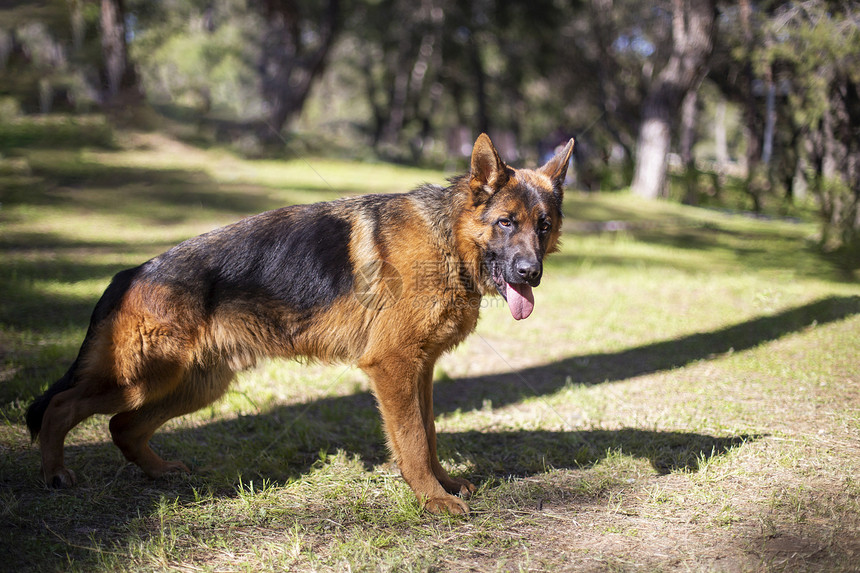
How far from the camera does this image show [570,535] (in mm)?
3525

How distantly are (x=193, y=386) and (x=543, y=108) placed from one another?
39.3m

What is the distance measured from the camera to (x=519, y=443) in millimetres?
5035

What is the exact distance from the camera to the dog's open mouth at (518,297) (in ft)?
13.1

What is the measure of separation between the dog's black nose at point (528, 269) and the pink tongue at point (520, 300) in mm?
166

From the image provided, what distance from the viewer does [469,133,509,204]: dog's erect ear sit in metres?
4.04

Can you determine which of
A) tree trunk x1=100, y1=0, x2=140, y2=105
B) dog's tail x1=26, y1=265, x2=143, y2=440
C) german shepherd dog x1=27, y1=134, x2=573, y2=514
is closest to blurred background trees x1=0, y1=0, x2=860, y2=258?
tree trunk x1=100, y1=0, x2=140, y2=105

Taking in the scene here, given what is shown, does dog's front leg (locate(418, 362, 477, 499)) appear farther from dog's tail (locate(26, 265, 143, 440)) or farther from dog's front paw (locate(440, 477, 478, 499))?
dog's tail (locate(26, 265, 143, 440))

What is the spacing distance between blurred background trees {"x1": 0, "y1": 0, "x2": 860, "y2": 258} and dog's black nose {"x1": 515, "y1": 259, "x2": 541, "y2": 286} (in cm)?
196

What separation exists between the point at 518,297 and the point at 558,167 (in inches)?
41.6

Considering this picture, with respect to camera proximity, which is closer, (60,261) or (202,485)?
(202,485)

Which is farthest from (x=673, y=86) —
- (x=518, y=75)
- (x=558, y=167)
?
(x=558, y=167)

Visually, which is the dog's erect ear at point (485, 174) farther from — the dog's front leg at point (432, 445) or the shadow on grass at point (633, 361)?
the shadow on grass at point (633, 361)

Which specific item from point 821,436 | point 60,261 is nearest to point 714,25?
point 821,436

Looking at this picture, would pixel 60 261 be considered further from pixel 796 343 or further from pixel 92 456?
pixel 796 343
